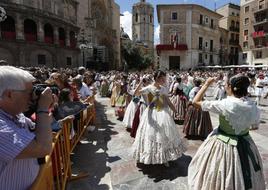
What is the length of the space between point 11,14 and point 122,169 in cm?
2804

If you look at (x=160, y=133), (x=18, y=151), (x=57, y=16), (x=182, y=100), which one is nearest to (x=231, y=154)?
(x=160, y=133)

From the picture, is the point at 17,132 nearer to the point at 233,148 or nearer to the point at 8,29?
the point at 233,148

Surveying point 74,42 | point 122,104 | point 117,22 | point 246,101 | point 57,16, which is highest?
point 117,22

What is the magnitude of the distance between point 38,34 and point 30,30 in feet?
4.17

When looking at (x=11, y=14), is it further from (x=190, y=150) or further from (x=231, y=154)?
(x=231, y=154)

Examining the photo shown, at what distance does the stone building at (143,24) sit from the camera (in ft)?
300

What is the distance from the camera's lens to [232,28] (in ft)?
174

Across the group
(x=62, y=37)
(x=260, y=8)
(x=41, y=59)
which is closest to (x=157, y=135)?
(x=41, y=59)

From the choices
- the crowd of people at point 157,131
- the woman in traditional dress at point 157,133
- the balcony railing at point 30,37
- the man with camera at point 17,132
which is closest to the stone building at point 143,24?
the balcony railing at point 30,37

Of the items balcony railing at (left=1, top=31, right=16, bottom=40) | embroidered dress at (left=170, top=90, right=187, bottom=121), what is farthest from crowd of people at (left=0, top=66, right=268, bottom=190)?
Result: balcony railing at (left=1, top=31, right=16, bottom=40)

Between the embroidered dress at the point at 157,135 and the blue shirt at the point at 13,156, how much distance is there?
8.37ft

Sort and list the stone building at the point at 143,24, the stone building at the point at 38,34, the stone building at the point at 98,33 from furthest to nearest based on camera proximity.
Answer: the stone building at the point at 143,24
the stone building at the point at 98,33
the stone building at the point at 38,34

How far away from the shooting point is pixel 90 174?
4320 millimetres

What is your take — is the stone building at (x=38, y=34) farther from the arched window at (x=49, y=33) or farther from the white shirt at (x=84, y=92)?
the white shirt at (x=84, y=92)
